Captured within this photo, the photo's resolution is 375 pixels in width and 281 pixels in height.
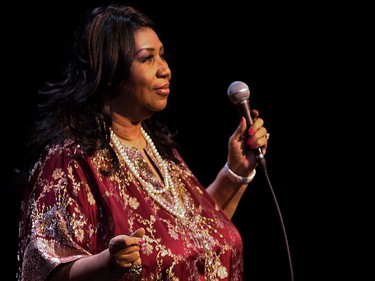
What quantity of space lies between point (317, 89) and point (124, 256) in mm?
1505

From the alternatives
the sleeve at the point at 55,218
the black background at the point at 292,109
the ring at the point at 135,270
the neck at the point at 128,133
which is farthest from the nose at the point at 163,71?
the black background at the point at 292,109

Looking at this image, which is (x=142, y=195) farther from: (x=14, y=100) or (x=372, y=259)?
(x=372, y=259)

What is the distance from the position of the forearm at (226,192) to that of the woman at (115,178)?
8 centimetres

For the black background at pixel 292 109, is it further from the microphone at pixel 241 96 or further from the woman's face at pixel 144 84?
the microphone at pixel 241 96

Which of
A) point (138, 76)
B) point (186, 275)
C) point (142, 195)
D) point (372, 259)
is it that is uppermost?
point (138, 76)

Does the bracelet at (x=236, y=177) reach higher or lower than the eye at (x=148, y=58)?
lower

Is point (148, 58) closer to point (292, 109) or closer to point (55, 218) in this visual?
point (55, 218)

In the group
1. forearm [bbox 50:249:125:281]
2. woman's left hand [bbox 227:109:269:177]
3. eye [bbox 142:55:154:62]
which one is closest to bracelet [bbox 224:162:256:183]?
woman's left hand [bbox 227:109:269:177]

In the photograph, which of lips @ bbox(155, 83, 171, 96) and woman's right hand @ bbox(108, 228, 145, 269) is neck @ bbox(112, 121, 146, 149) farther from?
woman's right hand @ bbox(108, 228, 145, 269)

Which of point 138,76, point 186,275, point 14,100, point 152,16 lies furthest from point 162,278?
point 152,16

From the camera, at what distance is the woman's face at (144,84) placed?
2141 millimetres


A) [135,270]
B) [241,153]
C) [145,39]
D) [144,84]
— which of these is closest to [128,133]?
[144,84]

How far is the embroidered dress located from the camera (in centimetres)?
192

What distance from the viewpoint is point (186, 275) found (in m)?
2.03
